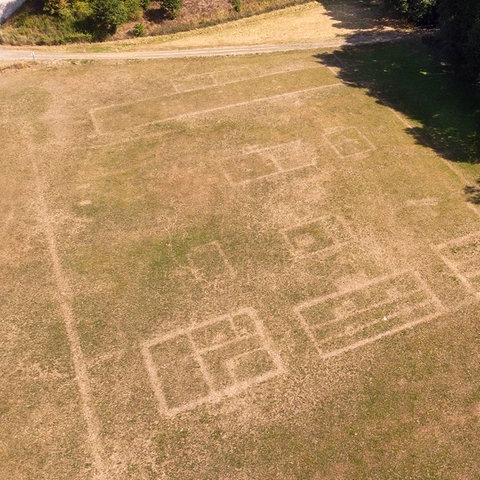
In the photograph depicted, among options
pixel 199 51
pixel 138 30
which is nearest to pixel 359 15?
pixel 199 51

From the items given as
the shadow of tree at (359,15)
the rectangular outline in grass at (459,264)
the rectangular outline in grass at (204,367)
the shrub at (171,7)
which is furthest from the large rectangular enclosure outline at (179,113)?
the rectangular outline in grass at (204,367)

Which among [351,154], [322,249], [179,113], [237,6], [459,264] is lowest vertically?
[459,264]

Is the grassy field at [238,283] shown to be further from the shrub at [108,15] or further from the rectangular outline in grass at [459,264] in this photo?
the shrub at [108,15]

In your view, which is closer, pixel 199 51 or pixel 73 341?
pixel 73 341

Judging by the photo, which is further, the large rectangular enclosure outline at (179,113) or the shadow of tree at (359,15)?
the shadow of tree at (359,15)

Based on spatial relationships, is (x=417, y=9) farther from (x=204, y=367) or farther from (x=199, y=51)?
(x=204, y=367)

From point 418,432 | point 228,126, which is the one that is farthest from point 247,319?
point 228,126
